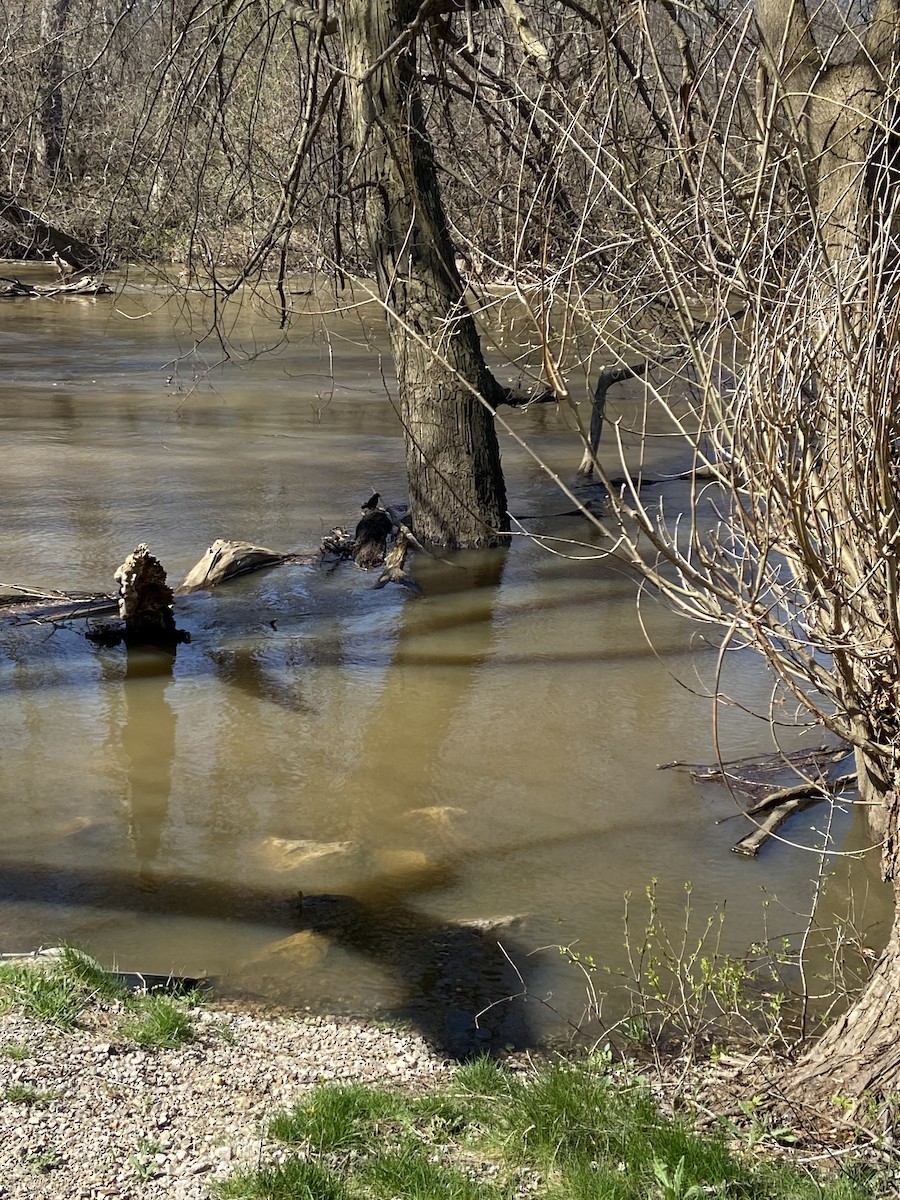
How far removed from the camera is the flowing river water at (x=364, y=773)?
5.23 metres

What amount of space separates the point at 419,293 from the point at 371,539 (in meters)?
1.95

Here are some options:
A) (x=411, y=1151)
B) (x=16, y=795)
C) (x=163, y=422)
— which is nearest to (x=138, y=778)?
(x=16, y=795)

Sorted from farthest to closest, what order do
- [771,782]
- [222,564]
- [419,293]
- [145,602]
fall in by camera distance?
[419,293] < [222,564] < [145,602] < [771,782]

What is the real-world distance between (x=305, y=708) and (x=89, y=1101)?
396 cm

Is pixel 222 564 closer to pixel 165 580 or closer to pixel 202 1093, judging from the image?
pixel 165 580

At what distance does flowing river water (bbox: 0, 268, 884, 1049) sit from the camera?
5.23 metres

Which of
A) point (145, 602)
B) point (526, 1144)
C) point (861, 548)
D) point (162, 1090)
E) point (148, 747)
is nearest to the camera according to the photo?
point (861, 548)

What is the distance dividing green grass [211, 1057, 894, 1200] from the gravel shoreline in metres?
0.14

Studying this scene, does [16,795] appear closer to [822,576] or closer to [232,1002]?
[232,1002]

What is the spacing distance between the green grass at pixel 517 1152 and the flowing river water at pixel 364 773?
0.80 m

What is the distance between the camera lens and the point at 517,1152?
364 centimetres

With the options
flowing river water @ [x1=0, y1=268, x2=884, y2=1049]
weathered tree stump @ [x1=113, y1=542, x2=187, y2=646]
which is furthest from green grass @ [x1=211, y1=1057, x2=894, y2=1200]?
weathered tree stump @ [x1=113, y1=542, x2=187, y2=646]

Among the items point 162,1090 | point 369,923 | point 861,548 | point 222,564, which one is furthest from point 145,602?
point 861,548

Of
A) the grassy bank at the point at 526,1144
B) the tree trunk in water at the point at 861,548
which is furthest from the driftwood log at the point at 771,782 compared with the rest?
the grassy bank at the point at 526,1144
